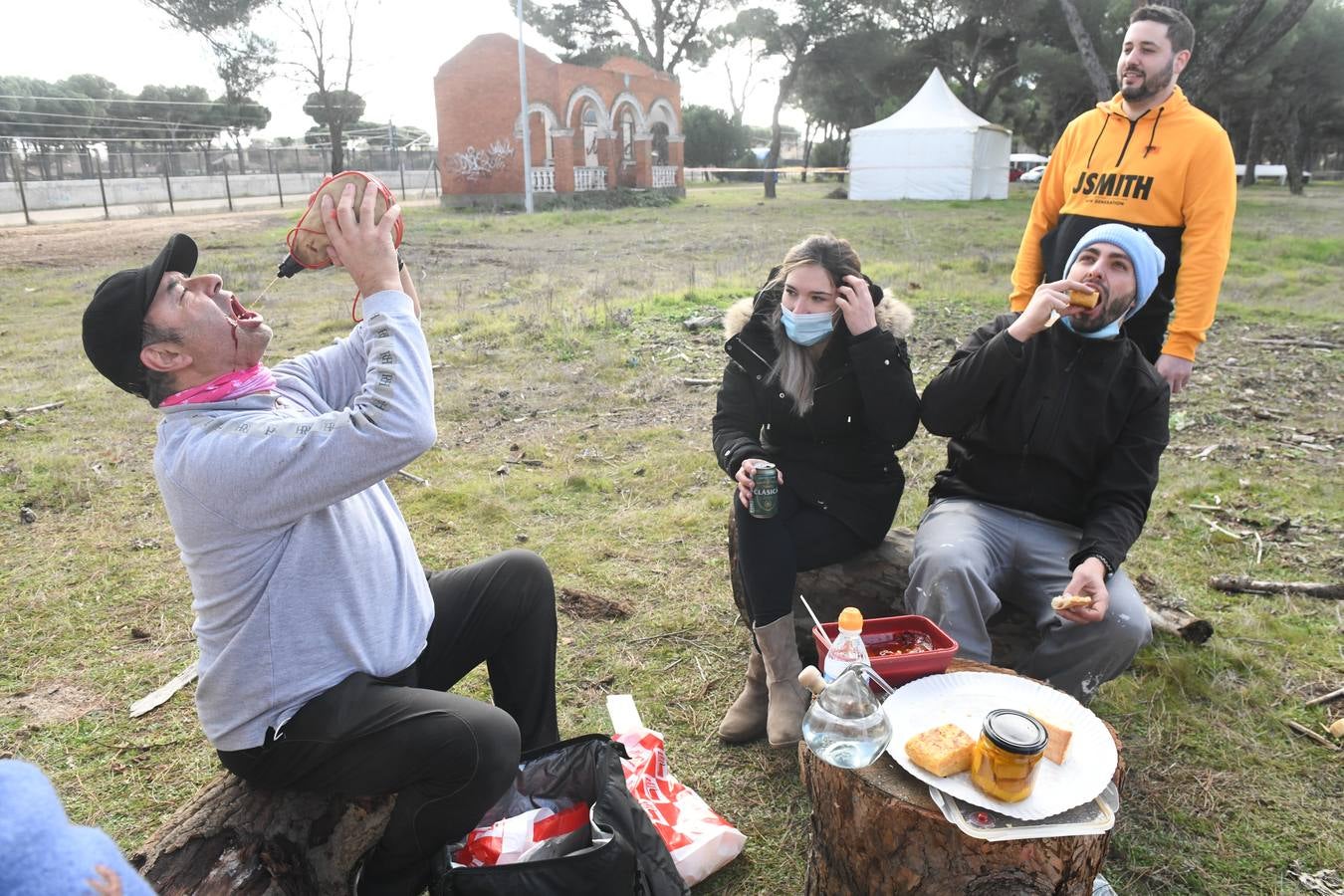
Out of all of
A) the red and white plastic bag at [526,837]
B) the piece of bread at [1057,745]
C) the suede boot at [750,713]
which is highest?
the piece of bread at [1057,745]

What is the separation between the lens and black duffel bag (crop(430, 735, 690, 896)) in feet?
7.05

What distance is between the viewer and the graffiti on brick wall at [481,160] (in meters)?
30.4

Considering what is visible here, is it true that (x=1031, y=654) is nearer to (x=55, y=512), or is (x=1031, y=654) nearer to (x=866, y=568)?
(x=866, y=568)

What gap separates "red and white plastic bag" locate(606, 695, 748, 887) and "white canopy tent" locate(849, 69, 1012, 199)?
102 ft

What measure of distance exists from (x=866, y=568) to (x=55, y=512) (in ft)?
16.4

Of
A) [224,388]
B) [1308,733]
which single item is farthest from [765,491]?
[1308,733]

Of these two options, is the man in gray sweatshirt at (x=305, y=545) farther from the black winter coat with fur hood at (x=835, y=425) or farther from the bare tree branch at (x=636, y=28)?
the bare tree branch at (x=636, y=28)

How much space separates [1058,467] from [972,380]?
18.1 inches

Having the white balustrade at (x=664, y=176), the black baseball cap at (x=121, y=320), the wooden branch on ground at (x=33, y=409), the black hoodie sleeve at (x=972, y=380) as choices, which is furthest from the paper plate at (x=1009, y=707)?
the white balustrade at (x=664, y=176)

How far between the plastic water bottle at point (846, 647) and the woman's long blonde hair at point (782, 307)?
45.3 inches

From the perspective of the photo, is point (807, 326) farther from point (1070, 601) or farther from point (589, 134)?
point (589, 134)

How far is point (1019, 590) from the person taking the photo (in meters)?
3.16

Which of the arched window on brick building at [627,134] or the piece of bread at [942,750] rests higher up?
the arched window on brick building at [627,134]

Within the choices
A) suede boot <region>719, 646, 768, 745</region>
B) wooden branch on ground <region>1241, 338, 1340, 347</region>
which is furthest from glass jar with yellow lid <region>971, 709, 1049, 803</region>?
wooden branch on ground <region>1241, 338, 1340, 347</region>
